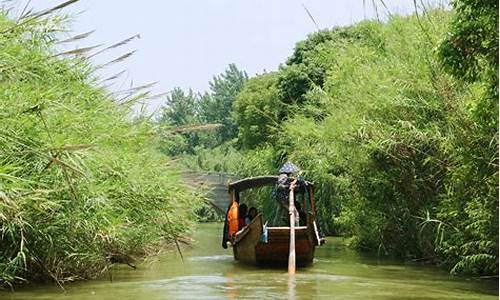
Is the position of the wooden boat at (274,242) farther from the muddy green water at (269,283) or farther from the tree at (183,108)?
the tree at (183,108)

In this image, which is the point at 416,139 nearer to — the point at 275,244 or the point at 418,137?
the point at 418,137

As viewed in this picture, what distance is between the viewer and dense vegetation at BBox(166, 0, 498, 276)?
7.96 meters

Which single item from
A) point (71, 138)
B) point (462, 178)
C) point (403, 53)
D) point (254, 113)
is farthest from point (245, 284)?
point (254, 113)

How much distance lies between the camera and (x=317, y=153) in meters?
20.0

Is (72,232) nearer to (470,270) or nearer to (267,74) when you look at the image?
(470,270)

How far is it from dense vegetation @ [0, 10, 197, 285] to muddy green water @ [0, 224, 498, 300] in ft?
1.25

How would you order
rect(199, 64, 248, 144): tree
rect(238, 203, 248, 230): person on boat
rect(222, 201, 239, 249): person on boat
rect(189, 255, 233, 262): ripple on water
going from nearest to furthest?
rect(222, 201, 239, 249): person on boat, rect(238, 203, 248, 230): person on boat, rect(189, 255, 233, 262): ripple on water, rect(199, 64, 248, 144): tree

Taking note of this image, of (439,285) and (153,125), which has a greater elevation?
(153,125)

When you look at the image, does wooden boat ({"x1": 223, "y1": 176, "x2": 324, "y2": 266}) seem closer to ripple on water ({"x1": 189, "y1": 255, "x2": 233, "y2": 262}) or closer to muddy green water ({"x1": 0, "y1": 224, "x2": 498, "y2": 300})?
muddy green water ({"x1": 0, "y1": 224, "x2": 498, "y2": 300})

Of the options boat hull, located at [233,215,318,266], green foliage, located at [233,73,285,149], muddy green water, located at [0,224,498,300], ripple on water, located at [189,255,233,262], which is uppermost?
green foliage, located at [233,73,285,149]

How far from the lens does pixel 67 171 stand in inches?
329

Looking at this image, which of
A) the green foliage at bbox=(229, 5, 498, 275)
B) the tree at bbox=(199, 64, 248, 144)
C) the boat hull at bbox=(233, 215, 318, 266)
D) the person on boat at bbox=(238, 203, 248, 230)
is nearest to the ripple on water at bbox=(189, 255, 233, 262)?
the person on boat at bbox=(238, 203, 248, 230)

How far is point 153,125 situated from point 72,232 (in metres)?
2.46

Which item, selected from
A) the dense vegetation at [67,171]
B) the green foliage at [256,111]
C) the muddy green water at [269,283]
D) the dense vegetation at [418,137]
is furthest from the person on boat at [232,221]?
the green foliage at [256,111]
